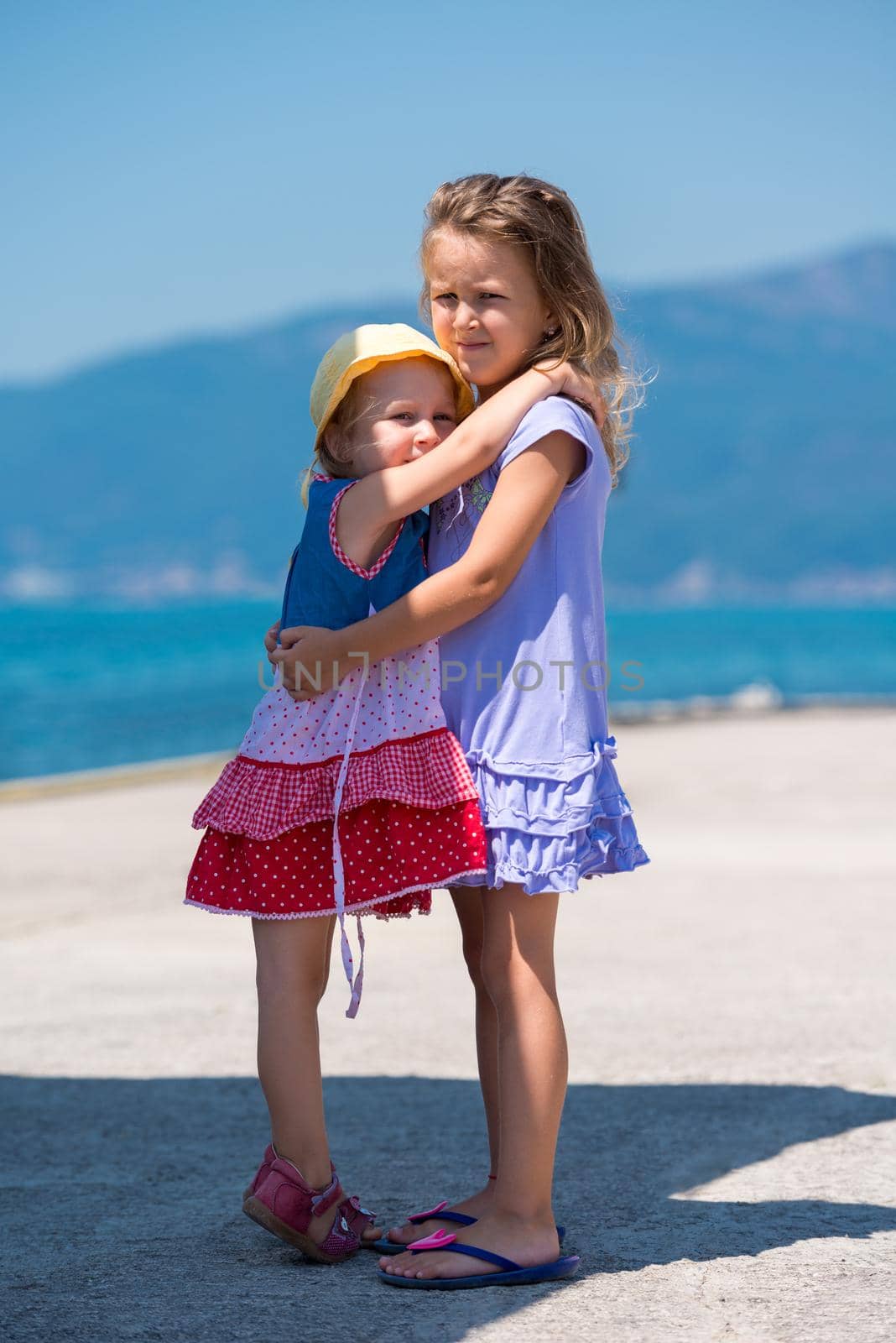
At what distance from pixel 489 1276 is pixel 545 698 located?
2.97ft

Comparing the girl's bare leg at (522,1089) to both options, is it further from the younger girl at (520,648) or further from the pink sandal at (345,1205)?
the pink sandal at (345,1205)

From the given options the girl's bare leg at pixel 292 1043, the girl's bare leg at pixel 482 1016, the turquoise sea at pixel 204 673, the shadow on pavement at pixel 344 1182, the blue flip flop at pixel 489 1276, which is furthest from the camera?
the turquoise sea at pixel 204 673

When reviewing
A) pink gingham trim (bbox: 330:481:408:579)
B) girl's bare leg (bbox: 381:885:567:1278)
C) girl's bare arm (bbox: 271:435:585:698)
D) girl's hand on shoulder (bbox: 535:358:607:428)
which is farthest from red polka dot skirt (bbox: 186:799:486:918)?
girl's hand on shoulder (bbox: 535:358:607:428)

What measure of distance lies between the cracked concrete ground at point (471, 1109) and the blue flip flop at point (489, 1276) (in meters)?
0.03

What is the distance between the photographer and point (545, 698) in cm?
262

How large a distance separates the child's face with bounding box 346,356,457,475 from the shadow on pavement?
1.32 meters

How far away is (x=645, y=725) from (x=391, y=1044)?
10.1 metres

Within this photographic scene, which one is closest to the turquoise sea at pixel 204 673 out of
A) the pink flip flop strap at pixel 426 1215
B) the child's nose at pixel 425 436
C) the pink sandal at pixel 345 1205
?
the child's nose at pixel 425 436

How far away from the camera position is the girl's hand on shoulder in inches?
105

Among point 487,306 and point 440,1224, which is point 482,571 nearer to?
point 487,306

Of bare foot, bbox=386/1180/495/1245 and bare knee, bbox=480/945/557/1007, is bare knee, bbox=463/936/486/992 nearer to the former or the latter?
bare knee, bbox=480/945/557/1007

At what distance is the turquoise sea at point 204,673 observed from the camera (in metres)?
30.3

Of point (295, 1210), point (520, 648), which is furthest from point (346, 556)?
point (295, 1210)

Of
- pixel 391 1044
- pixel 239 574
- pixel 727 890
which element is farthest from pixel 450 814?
pixel 239 574
